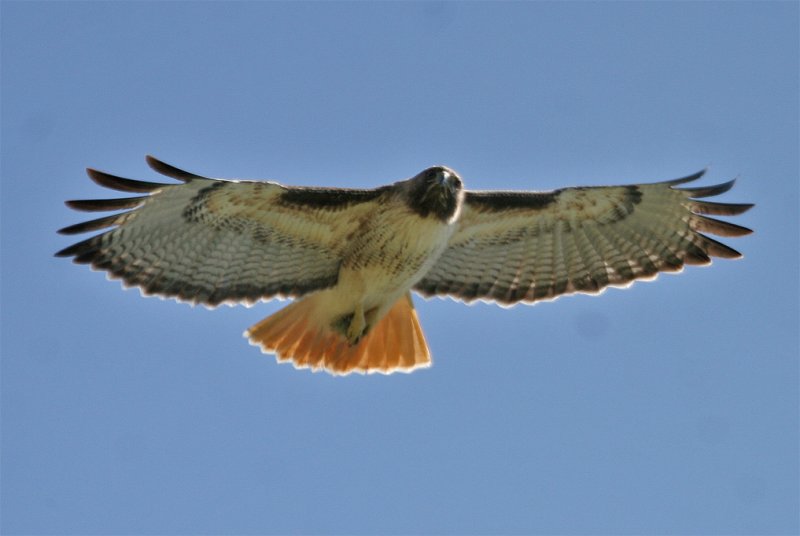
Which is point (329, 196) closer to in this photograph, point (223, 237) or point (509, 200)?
point (223, 237)

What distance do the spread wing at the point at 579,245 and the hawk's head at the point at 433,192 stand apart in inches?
35.3

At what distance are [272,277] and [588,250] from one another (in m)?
2.65

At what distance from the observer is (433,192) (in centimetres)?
966

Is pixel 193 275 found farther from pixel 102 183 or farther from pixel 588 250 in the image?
pixel 588 250

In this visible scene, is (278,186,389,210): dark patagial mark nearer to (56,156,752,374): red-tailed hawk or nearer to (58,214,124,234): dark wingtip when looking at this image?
(56,156,752,374): red-tailed hawk

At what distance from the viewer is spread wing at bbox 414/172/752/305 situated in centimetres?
1074

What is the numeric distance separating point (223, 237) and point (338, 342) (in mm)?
1319

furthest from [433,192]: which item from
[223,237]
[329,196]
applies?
[223,237]

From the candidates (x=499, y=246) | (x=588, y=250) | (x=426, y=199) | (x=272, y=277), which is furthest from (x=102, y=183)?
(x=588, y=250)

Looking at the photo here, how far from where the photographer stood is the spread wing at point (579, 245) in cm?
1074

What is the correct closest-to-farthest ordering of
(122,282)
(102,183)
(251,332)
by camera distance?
1. (102,183)
2. (122,282)
3. (251,332)

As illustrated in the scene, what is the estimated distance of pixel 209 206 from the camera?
32.8 ft

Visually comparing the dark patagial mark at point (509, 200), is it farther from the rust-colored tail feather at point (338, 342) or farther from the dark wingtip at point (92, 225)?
the dark wingtip at point (92, 225)

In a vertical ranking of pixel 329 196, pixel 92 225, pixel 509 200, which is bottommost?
pixel 92 225
